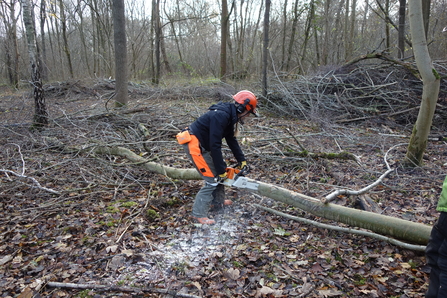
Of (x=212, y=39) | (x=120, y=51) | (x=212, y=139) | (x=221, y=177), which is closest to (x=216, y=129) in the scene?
(x=212, y=139)

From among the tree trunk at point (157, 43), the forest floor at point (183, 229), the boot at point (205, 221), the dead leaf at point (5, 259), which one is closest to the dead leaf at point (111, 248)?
the forest floor at point (183, 229)

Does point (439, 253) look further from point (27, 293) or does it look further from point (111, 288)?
point (27, 293)

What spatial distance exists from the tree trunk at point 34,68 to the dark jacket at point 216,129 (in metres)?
5.22

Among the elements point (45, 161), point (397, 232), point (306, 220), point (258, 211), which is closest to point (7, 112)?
point (45, 161)

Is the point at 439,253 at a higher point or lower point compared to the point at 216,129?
lower

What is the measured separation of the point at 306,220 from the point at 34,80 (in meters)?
6.79

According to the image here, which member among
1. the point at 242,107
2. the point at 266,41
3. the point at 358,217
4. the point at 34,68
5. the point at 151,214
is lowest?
the point at 151,214

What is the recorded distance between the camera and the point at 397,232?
2.92 meters

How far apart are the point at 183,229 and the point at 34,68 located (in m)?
5.71

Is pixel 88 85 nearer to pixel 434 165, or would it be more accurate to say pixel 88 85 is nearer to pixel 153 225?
pixel 153 225

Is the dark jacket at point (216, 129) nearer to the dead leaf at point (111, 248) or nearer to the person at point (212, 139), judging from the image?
the person at point (212, 139)

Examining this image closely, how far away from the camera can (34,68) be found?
657 centimetres

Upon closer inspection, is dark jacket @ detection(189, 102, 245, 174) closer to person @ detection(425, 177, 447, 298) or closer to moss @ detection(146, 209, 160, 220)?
moss @ detection(146, 209, 160, 220)

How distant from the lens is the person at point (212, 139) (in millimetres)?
3412
